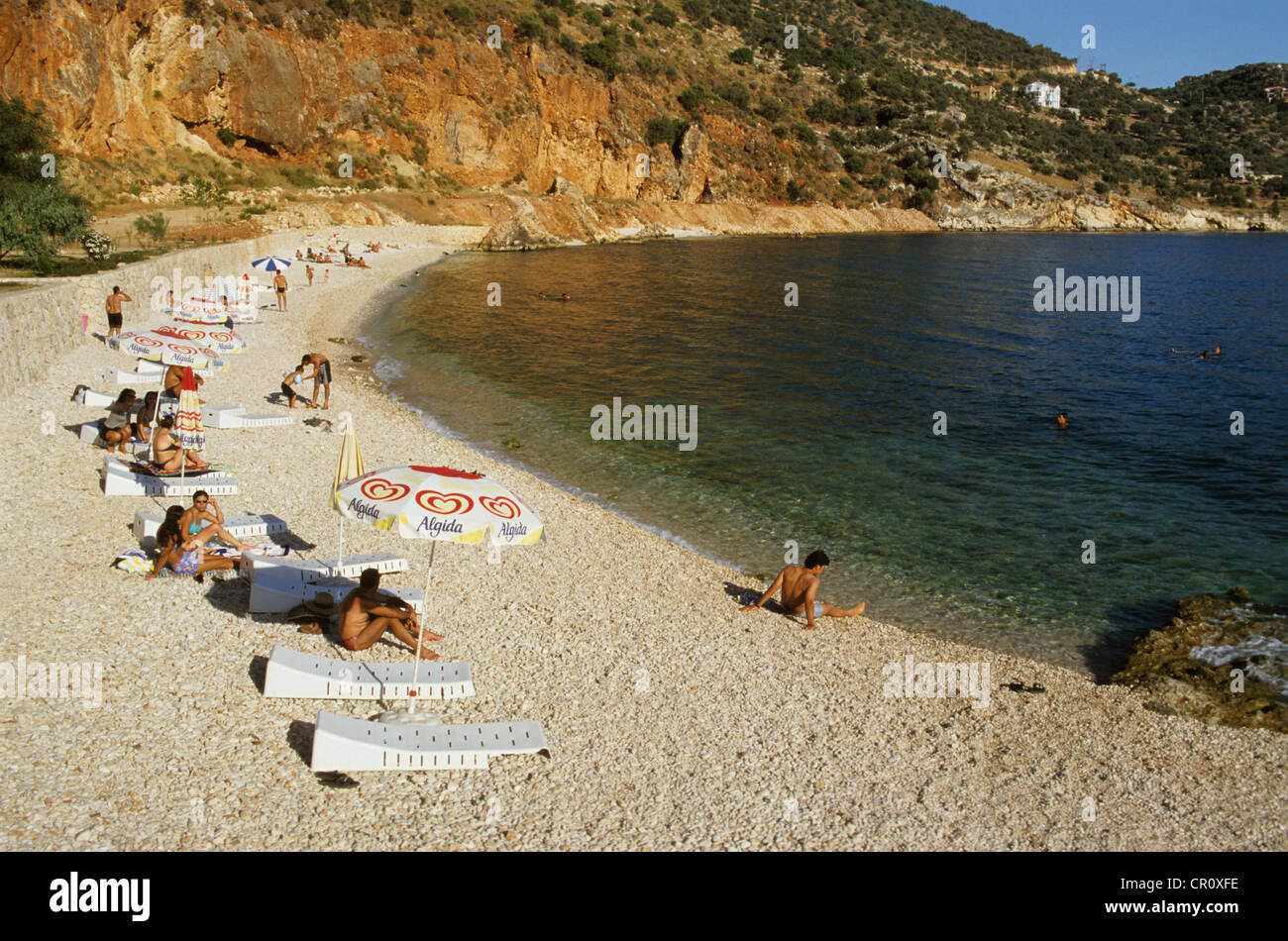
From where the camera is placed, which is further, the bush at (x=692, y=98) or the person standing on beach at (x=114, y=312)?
the bush at (x=692, y=98)

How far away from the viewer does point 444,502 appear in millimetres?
7070

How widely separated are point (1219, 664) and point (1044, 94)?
17101 cm

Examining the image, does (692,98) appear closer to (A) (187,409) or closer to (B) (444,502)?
(A) (187,409)

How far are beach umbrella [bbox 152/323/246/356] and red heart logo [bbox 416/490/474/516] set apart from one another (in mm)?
15596

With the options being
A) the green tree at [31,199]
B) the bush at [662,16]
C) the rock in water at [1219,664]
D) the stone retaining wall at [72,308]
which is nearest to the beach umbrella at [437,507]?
the rock in water at [1219,664]

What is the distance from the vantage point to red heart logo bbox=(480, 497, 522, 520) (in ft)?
23.6

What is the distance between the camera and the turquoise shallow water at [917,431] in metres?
12.5

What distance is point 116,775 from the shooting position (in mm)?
6238

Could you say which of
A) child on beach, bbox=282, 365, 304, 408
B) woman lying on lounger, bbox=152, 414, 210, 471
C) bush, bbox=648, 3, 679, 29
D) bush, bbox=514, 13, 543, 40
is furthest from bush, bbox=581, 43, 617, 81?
woman lying on lounger, bbox=152, 414, 210, 471

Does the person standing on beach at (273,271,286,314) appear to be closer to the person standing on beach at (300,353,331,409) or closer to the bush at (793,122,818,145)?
the person standing on beach at (300,353,331,409)

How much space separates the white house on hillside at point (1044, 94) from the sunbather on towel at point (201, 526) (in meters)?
170

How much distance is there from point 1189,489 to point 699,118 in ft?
261

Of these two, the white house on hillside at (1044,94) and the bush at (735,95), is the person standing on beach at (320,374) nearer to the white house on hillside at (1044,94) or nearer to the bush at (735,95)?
the bush at (735,95)
